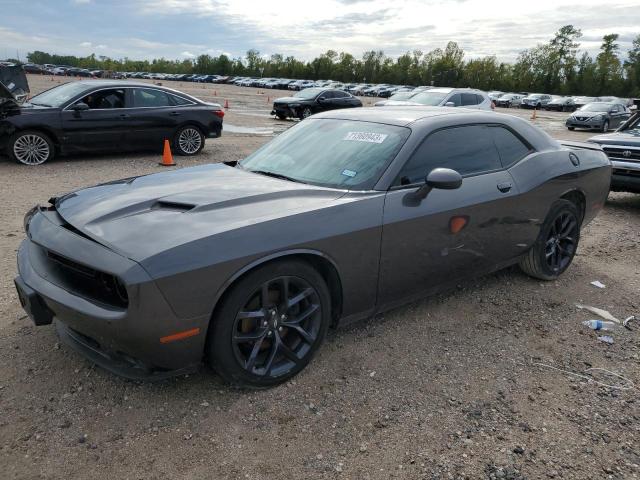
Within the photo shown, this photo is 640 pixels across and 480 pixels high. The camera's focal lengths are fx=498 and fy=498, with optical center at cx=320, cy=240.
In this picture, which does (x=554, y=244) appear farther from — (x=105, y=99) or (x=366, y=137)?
(x=105, y=99)

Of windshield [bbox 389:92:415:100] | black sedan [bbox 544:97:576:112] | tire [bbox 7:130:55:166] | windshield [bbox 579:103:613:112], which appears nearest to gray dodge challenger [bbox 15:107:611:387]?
tire [bbox 7:130:55:166]

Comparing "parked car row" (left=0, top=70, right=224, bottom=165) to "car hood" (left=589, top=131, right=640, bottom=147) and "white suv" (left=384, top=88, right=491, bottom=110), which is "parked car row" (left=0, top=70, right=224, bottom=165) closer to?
"white suv" (left=384, top=88, right=491, bottom=110)

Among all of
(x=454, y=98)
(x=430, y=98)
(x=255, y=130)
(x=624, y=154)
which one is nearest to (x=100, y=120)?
(x=255, y=130)

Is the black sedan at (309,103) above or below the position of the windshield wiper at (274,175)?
below

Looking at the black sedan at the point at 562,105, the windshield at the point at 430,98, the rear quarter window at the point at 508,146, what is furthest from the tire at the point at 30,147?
the black sedan at the point at 562,105

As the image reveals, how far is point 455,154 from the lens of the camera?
12.2 feet

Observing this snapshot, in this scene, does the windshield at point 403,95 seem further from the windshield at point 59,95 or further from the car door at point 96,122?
the windshield at point 59,95

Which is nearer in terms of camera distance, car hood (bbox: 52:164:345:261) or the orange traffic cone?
car hood (bbox: 52:164:345:261)

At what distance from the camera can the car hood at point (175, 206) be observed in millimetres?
2529

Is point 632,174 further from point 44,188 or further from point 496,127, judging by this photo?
point 44,188

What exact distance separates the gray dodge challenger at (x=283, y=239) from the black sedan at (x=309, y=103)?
16168mm

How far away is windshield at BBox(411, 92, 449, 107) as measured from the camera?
14.3 metres

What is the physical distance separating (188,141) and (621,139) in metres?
7.99

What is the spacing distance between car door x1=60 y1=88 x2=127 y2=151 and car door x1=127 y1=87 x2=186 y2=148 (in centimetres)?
20
